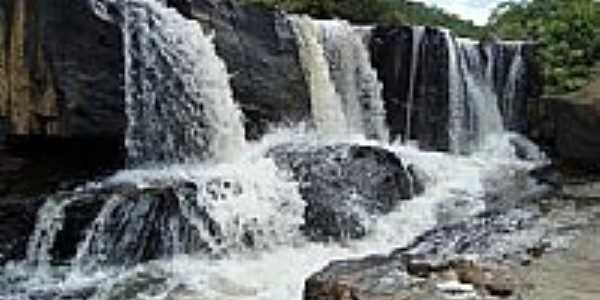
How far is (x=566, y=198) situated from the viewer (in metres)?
16.3

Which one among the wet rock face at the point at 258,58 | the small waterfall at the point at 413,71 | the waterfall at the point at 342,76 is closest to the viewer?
the wet rock face at the point at 258,58

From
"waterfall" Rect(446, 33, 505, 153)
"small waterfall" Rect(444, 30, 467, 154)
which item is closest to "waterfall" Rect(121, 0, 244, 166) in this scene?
"small waterfall" Rect(444, 30, 467, 154)

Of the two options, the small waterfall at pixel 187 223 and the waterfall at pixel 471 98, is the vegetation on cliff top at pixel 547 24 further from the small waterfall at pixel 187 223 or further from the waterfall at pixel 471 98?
the small waterfall at pixel 187 223

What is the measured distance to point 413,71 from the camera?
21.7 metres

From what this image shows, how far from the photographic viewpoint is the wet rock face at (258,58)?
16.8m

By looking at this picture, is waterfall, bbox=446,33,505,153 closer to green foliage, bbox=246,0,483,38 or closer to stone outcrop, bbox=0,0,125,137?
green foliage, bbox=246,0,483,38

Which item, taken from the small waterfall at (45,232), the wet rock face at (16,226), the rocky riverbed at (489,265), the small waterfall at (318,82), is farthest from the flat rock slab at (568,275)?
the small waterfall at (318,82)

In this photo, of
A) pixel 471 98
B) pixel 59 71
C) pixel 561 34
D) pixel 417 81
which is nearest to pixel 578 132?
pixel 417 81

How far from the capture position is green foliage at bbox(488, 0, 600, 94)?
24359mm

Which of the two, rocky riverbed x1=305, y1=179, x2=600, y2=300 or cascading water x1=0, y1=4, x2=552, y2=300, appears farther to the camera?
cascading water x1=0, y1=4, x2=552, y2=300

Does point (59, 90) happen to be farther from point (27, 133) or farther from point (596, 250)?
point (596, 250)

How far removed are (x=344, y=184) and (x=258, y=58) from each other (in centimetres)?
304

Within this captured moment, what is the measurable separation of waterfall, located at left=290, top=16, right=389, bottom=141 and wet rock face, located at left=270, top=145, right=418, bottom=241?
9.80 feet

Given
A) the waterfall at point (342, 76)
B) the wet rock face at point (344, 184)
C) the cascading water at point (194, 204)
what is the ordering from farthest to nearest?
the waterfall at point (342, 76) → the wet rock face at point (344, 184) → the cascading water at point (194, 204)
